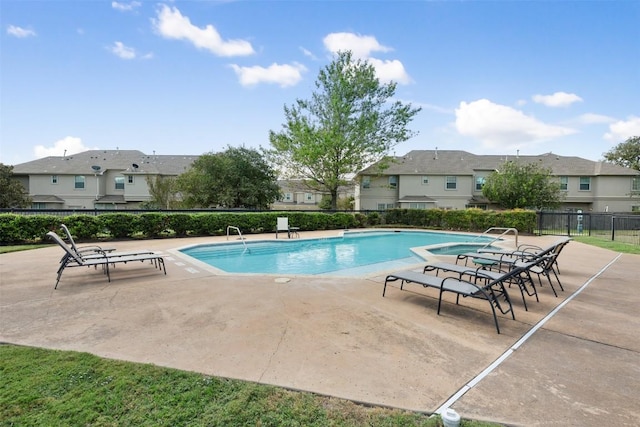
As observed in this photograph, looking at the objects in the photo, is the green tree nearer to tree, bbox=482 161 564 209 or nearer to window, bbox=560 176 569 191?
tree, bbox=482 161 564 209

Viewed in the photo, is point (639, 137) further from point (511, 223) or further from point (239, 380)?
point (239, 380)

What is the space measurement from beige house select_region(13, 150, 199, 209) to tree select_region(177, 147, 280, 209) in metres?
6.31

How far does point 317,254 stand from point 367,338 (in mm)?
8472

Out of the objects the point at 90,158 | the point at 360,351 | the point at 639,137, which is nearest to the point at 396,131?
the point at 360,351

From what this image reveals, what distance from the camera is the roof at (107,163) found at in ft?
96.4

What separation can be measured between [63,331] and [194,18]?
12.3 metres

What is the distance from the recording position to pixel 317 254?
39.8ft

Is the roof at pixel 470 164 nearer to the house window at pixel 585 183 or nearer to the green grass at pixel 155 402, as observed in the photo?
the house window at pixel 585 183

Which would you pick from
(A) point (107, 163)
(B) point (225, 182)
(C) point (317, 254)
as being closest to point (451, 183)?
(B) point (225, 182)

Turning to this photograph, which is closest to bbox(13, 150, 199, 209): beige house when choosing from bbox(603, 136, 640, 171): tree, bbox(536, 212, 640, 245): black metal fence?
bbox(536, 212, 640, 245): black metal fence

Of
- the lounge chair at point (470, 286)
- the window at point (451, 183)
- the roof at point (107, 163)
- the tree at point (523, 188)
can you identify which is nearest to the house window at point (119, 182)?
the roof at point (107, 163)

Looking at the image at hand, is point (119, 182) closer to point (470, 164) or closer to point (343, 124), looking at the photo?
point (343, 124)

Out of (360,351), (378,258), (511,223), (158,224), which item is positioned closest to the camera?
(360,351)

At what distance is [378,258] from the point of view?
11531mm
